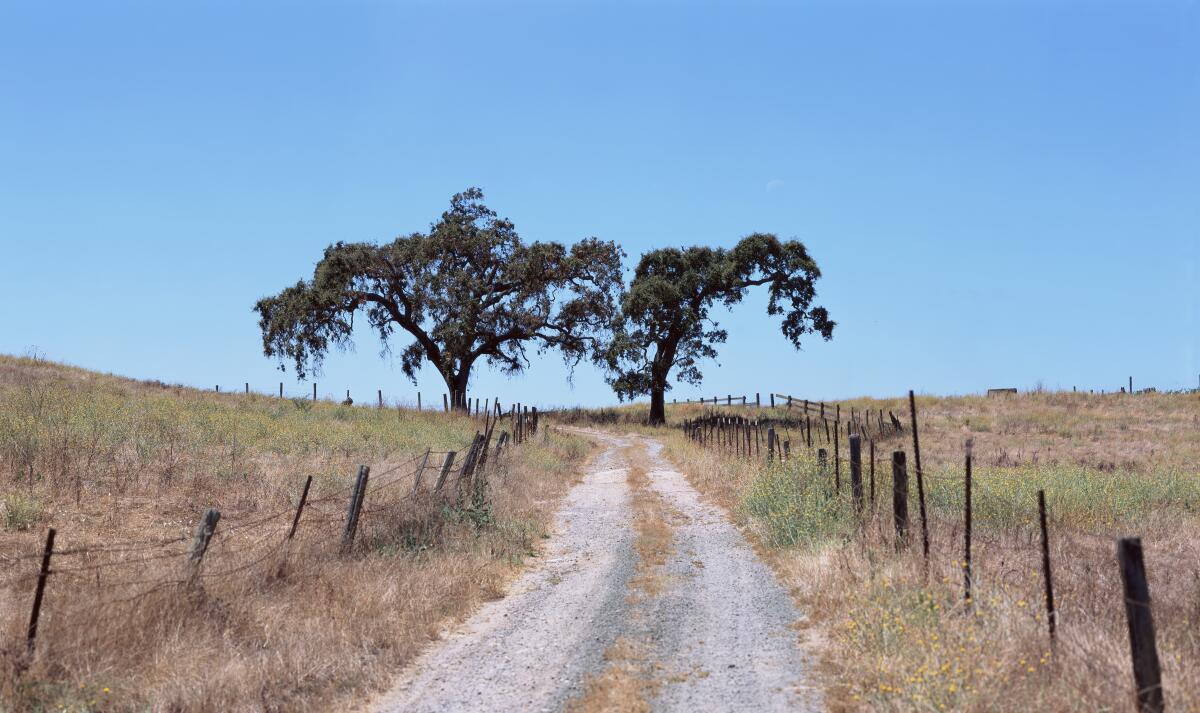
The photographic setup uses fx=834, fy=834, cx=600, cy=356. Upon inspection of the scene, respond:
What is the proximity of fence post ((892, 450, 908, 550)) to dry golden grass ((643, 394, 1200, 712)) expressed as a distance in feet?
0.58

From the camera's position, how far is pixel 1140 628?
538 centimetres

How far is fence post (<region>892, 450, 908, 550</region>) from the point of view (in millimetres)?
10469

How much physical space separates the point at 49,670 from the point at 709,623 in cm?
610

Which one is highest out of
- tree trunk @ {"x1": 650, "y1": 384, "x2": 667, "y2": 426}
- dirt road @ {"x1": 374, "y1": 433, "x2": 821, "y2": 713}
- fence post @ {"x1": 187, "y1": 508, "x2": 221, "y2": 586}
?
tree trunk @ {"x1": 650, "y1": 384, "x2": 667, "y2": 426}

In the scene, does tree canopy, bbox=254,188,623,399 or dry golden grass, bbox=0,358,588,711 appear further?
tree canopy, bbox=254,188,623,399

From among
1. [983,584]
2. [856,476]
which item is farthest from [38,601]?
[856,476]

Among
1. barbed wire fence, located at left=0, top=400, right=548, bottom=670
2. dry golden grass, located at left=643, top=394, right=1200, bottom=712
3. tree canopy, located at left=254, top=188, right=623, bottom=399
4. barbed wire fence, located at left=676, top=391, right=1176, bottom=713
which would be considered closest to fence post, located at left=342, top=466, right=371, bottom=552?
barbed wire fence, located at left=0, top=400, right=548, bottom=670

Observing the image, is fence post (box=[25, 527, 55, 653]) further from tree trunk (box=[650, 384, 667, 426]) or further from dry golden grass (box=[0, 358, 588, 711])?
tree trunk (box=[650, 384, 667, 426])

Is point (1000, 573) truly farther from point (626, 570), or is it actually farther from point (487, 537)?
point (487, 537)

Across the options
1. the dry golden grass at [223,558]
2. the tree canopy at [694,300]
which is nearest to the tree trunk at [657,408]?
the tree canopy at [694,300]

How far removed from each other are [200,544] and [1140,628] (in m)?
8.15

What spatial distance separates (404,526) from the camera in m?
12.8

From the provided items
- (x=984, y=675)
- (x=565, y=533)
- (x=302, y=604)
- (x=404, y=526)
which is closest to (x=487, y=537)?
(x=404, y=526)

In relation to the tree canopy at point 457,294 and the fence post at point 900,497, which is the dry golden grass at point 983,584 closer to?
the fence post at point 900,497
